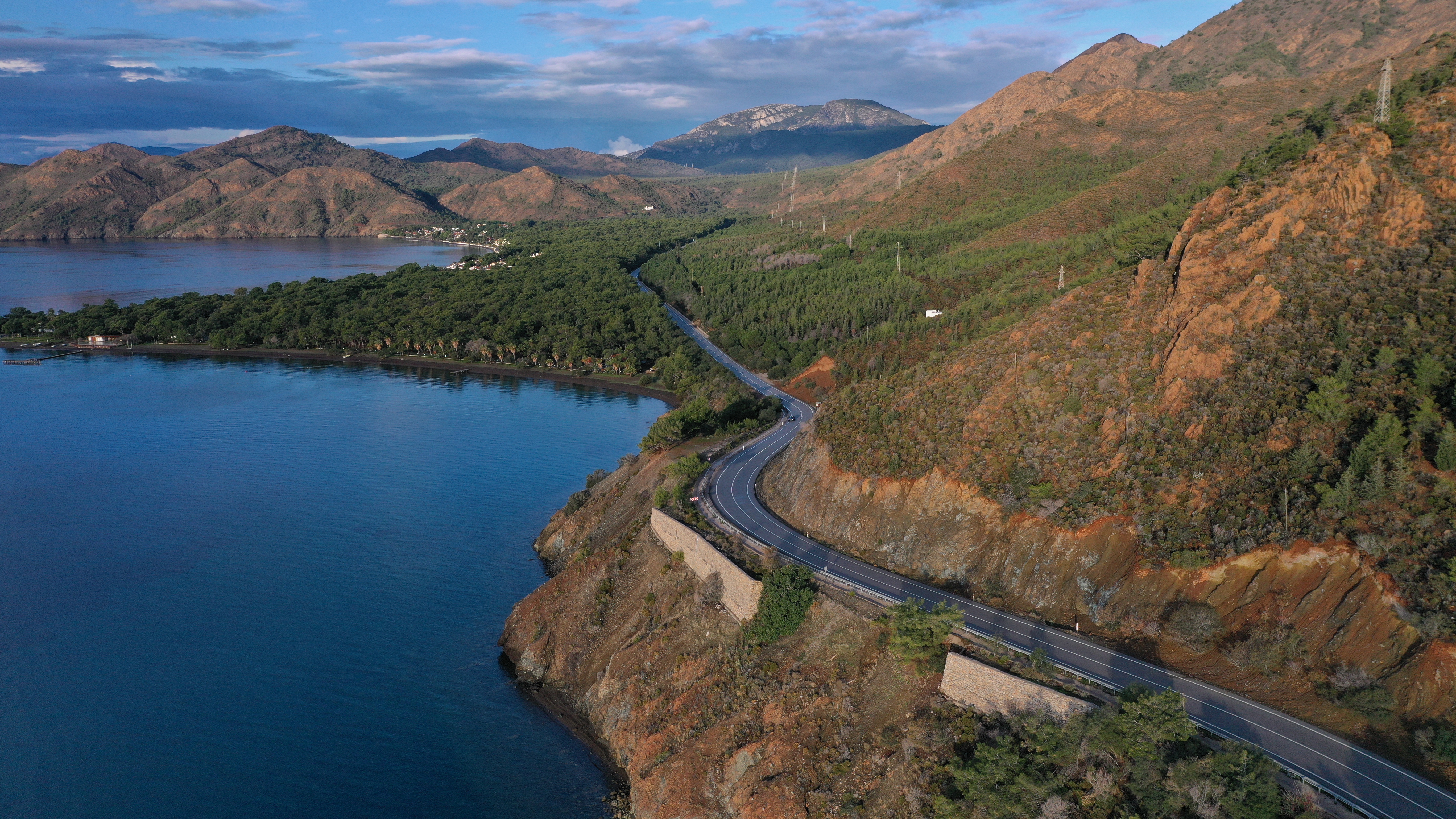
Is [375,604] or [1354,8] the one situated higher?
[1354,8]

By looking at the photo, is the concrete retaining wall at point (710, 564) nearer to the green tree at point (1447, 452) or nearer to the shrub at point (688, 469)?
the shrub at point (688, 469)

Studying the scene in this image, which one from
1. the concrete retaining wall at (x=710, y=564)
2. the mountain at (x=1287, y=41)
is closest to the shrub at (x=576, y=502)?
the concrete retaining wall at (x=710, y=564)

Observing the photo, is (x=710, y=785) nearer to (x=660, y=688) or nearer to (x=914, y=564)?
(x=660, y=688)

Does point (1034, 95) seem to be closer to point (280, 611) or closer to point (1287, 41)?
point (1287, 41)

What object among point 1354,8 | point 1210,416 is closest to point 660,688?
point 1210,416

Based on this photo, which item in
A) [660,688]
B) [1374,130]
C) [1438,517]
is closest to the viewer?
[1438,517]

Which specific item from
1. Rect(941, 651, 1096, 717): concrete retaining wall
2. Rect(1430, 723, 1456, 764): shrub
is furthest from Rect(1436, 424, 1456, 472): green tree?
Rect(941, 651, 1096, 717): concrete retaining wall
